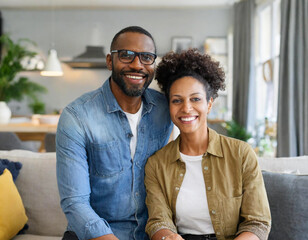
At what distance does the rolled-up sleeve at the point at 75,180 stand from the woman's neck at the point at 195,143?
438mm

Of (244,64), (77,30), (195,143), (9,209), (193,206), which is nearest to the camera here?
(193,206)

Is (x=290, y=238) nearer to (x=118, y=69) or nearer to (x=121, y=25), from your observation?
(x=118, y=69)

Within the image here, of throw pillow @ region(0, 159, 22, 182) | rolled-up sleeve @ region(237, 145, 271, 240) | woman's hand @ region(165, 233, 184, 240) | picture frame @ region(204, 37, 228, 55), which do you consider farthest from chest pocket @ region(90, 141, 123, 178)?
picture frame @ region(204, 37, 228, 55)

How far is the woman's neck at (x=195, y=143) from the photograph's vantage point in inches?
59.7

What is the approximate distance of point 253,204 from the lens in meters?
1.36

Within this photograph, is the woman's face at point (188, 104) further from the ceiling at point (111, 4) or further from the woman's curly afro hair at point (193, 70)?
the ceiling at point (111, 4)

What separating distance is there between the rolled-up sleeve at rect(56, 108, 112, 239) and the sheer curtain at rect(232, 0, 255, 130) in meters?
4.36

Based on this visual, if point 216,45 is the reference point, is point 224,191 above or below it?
below

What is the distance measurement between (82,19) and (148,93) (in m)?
5.82

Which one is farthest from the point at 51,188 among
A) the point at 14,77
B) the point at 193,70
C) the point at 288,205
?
the point at 14,77

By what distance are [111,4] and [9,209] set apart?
18.7 feet

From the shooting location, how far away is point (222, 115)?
6.31m

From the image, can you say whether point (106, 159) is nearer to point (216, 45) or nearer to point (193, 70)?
point (193, 70)

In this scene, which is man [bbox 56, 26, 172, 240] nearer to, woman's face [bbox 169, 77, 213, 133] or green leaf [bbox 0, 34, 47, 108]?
woman's face [bbox 169, 77, 213, 133]
